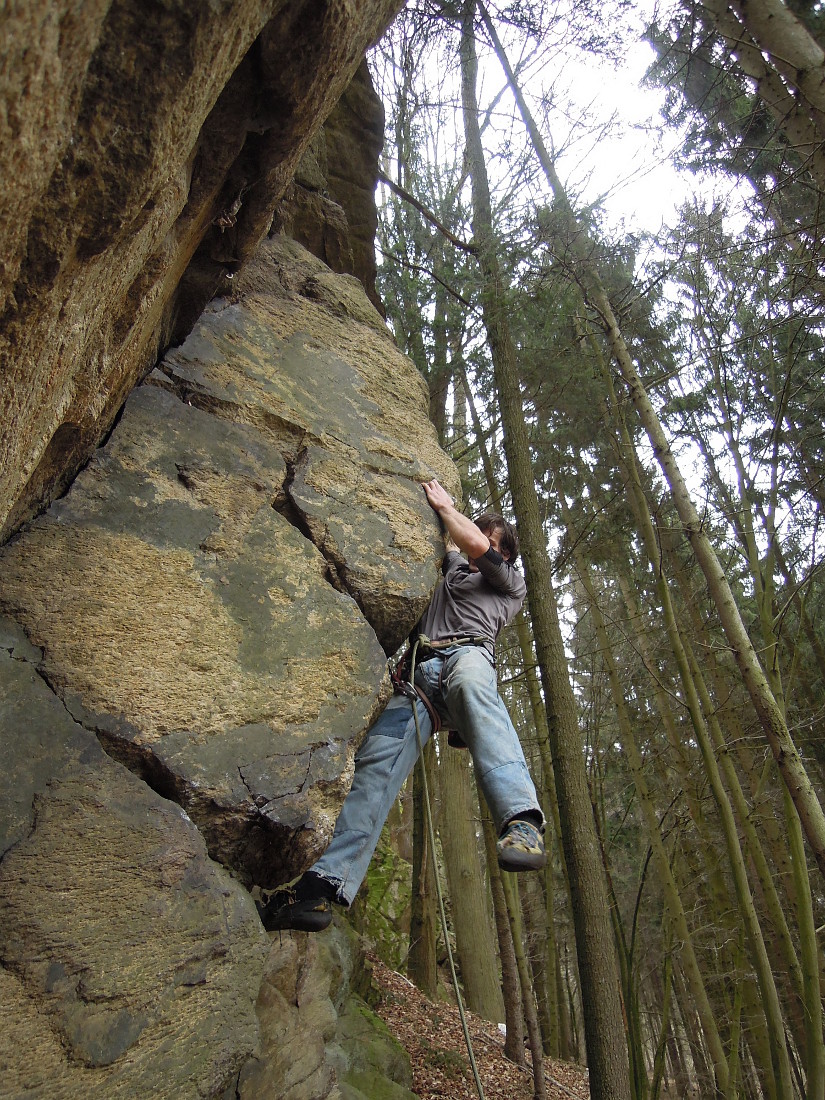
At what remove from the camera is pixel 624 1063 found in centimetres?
357

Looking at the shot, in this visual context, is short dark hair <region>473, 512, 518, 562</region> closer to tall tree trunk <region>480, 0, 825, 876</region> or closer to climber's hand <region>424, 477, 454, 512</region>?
climber's hand <region>424, 477, 454, 512</region>

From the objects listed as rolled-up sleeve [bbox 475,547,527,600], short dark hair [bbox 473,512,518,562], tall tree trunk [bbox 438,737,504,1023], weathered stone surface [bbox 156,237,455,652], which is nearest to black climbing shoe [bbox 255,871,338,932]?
weathered stone surface [bbox 156,237,455,652]

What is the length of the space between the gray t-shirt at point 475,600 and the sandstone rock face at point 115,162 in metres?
1.83

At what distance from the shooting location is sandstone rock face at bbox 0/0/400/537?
4.23ft

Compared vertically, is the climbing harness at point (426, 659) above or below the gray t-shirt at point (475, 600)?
below

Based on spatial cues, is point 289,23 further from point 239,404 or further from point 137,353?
point 239,404

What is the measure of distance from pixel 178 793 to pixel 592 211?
611 cm

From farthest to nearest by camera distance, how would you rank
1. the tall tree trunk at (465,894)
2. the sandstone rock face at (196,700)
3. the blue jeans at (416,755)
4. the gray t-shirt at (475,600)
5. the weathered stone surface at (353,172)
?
the tall tree trunk at (465,894)
the weathered stone surface at (353,172)
the gray t-shirt at (475,600)
the blue jeans at (416,755)
the sandstone rock face at (196,700)

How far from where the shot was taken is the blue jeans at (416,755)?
2.77 meters

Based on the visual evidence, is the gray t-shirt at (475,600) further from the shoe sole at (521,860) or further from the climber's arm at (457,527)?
the shoe sole at (521,860)

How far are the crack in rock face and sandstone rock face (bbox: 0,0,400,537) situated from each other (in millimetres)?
222

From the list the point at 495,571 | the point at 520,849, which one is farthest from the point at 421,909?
the point at 520,849

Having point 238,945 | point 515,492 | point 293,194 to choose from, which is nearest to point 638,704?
point 515,492

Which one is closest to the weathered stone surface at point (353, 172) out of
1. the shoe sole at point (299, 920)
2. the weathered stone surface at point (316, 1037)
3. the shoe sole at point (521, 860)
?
the shoe sole at point (521, 860)
